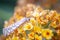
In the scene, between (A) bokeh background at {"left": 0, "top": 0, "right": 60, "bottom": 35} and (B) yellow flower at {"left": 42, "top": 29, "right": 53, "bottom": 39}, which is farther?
(A) bokeh background at {"left": 0, "top": 0, "right": 60, "bottom": 35}

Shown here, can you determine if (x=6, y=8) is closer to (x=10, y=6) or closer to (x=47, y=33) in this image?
(x=10, y=6)

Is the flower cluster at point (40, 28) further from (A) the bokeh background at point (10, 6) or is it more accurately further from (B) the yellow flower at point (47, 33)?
(A) the bokeh background at point (10, 6)

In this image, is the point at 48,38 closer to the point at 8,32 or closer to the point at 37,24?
the point at 37,24

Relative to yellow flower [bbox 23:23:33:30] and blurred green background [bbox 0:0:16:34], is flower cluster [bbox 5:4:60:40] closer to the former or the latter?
yellow flower [bbox 23:23:33:30]

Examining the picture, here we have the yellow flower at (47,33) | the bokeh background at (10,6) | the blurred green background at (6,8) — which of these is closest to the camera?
the yellow flower at (47,33)

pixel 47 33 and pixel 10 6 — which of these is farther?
pixel 10 6

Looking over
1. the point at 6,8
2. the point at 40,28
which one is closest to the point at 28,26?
the point at 40,28

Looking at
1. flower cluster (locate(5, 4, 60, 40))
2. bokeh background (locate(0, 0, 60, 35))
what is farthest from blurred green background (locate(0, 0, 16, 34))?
flower cluster (locate(5, 4, 60, 40))

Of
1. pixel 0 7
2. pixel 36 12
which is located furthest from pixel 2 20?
pixel 36 12

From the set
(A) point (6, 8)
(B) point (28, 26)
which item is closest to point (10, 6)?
(A) point (6, 8)

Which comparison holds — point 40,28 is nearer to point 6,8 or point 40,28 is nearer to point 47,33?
point 47,33

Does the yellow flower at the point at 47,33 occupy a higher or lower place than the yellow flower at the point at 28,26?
lower

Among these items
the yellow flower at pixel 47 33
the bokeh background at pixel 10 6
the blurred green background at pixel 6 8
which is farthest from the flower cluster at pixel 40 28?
the blurred green background at pixel 6 8
